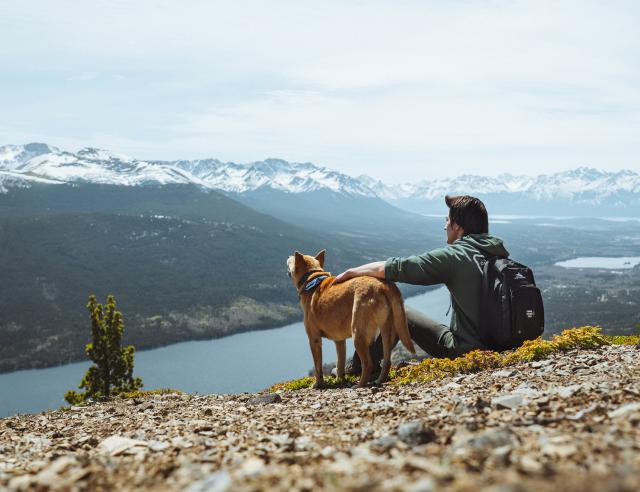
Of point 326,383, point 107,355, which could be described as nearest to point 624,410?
point 326,383

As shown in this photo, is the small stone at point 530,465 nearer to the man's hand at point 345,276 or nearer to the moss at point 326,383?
the man's hand at point 345,276

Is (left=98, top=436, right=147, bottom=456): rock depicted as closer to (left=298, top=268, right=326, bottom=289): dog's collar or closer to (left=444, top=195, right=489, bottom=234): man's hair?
(left=298, top=268, right=326, bottom=289): dog's collar

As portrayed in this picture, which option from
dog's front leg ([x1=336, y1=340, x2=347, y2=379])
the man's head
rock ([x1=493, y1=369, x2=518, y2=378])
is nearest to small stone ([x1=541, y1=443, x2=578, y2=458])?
rock ([x1=493, y1=369, x2=518, y2=378])

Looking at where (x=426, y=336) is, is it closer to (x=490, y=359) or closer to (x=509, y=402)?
(x=490, y=359)

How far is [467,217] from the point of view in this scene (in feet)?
36.1

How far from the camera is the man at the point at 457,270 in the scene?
1024 cm

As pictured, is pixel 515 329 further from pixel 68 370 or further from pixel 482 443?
pixel 68 370

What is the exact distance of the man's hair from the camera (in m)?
10.9

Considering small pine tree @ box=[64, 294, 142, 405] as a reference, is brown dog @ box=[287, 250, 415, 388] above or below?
above

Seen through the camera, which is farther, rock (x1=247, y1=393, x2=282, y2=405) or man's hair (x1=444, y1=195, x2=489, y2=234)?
rock (x1=247, y1=393, x2=282, y2=405)

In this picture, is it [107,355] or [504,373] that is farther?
[107,355]

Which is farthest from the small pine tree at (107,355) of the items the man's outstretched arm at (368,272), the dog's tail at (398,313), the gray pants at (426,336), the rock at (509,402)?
the rock at (509,402)

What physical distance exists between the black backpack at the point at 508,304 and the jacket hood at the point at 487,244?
0.19 meters

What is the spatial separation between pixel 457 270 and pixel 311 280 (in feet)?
11.1
